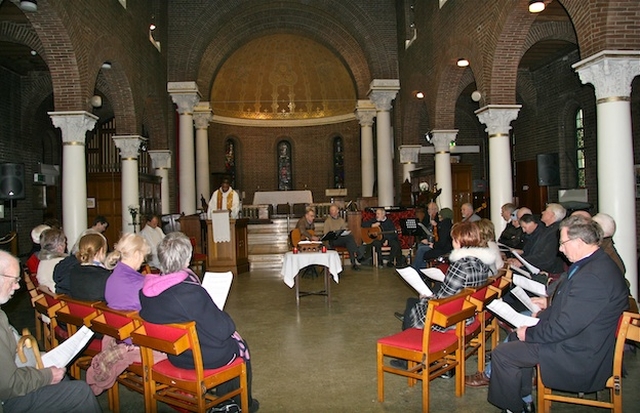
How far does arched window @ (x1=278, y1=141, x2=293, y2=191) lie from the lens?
28.4 metres

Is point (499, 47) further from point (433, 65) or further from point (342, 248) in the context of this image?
point (342, 248)

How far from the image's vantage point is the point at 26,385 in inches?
120

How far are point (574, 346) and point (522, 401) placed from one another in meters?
0.66

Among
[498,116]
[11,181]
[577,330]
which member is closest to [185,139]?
[11,181]

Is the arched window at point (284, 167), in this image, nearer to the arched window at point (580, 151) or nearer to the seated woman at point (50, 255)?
the arched window at point (580, 151)

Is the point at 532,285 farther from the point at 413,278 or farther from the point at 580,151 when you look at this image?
the point at 580,151

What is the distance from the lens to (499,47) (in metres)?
10.6

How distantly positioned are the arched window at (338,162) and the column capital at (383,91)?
9.32 m

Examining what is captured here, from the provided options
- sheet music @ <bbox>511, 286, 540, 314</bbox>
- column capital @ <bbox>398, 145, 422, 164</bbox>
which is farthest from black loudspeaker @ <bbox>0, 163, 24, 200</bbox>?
sheet music @ <bbox>511, 286, 540, 314</bbox>

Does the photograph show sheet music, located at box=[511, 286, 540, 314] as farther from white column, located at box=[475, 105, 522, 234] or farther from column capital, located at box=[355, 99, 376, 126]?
column capital, located at box=[355, 99, 376, 126]

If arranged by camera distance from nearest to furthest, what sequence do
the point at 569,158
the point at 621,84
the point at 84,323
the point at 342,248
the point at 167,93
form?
the point at 84,323 → the point at 621,84 → the point at 342,248 → the point at 569,158 → the point at 167,93

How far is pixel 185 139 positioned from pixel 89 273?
550 inches

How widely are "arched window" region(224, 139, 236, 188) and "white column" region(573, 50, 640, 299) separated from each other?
840 inches

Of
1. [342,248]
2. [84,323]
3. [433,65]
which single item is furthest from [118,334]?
[433,65]
